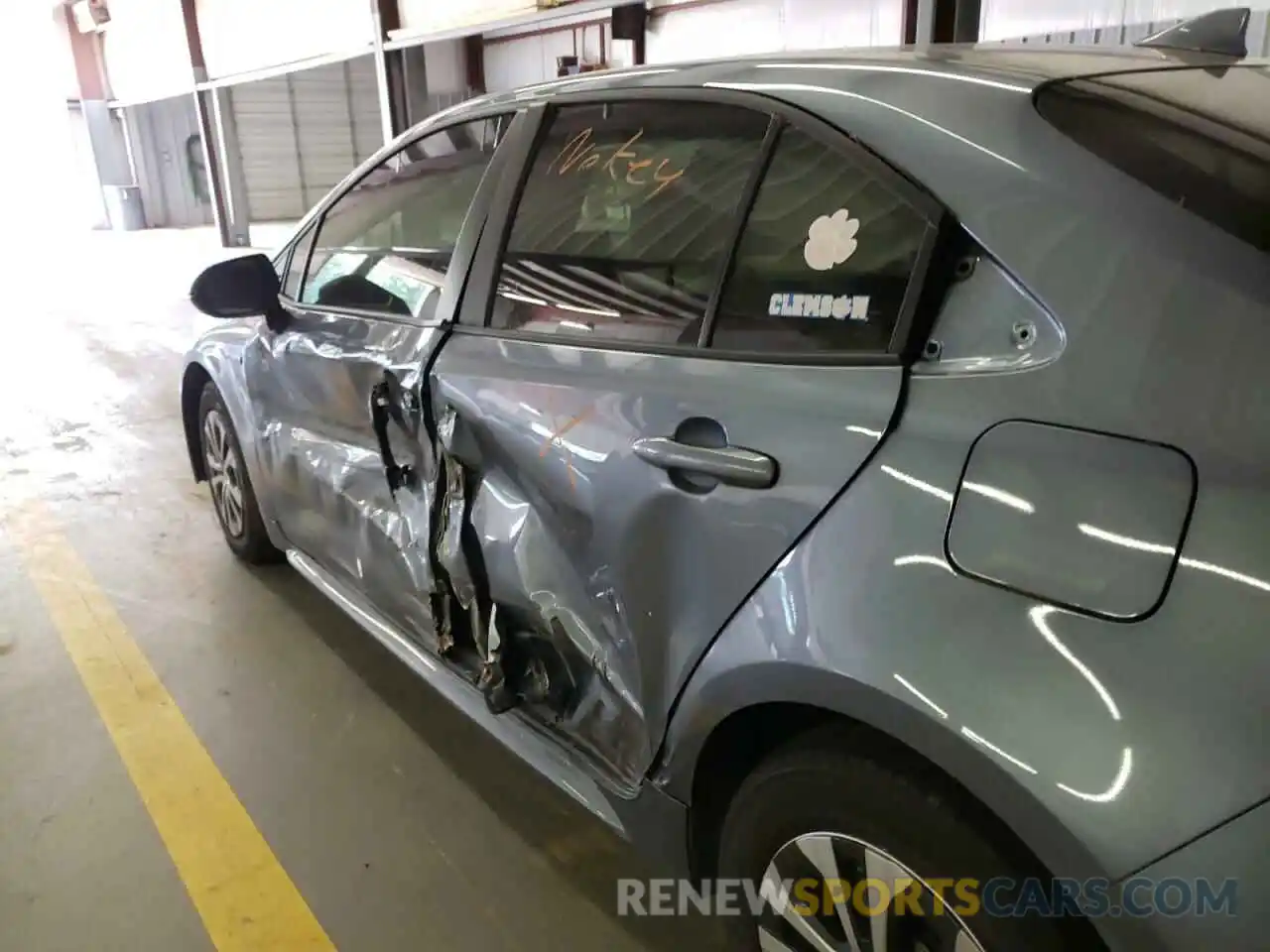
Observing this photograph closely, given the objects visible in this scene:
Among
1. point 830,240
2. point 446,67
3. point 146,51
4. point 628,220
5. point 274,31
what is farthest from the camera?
point 146,51

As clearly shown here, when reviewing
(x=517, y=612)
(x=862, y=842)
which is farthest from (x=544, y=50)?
(x=862, y=842)

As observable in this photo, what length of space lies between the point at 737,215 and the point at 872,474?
0.57m

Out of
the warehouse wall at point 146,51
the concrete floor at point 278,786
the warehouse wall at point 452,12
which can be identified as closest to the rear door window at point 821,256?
the concrete floor at point 278,786

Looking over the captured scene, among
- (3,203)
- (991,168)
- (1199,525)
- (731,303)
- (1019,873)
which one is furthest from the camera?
(3,203)

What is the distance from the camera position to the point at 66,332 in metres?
10.1

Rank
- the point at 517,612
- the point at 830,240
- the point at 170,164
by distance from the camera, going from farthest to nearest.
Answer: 1. the point at 170,164
2. the point at 517,612
3. the point at 830,240

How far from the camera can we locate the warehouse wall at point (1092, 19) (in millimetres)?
4082

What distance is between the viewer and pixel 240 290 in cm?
281

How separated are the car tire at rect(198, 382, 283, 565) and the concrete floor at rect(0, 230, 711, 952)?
0.42 feet

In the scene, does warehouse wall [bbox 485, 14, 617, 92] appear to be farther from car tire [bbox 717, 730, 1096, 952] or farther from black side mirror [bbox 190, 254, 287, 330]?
car tire [bbox 717, 730, 1096, 952]

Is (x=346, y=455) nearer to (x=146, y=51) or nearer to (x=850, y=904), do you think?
(x=850, y=904)

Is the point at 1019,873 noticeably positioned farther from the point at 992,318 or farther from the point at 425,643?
the point at 425,643

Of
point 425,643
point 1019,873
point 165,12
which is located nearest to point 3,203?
point 165,12

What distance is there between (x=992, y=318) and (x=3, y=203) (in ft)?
94.4
